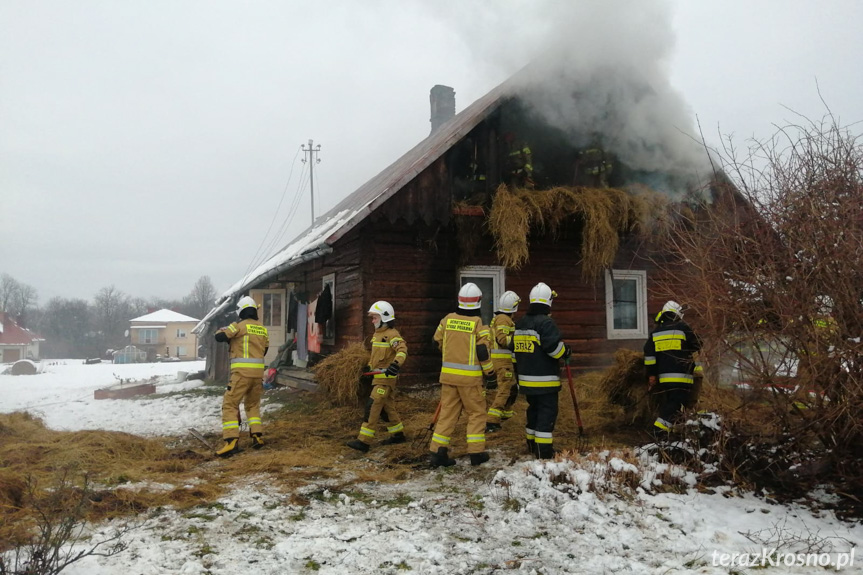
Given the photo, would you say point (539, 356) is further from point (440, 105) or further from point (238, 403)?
point (440, 105)

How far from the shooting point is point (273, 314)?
1550 cm

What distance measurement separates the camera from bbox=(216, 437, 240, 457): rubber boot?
6.49 metres

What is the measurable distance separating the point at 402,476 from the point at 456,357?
126 centimetres

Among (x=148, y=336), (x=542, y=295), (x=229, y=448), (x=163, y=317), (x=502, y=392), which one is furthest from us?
(x=163, y=317)

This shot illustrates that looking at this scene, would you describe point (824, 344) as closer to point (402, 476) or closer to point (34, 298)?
point (402, 476)

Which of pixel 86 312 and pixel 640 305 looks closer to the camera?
pixel 640 305

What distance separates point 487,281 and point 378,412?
4184 millimetres

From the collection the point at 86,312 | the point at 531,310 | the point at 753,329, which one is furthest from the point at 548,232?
the point at 86,312

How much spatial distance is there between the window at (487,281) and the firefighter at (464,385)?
4.03 m

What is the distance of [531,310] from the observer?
19.7 ft

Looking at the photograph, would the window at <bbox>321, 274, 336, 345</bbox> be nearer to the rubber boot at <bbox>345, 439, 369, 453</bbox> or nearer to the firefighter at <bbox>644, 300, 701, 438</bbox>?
the rubber boot at <bbox>345, 439, 369, 453</bbox>

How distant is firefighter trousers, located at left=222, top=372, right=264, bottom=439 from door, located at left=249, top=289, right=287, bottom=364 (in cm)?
799

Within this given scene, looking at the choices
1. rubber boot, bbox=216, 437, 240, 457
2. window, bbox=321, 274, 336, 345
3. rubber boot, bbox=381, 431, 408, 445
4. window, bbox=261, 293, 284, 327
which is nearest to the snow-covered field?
rubber boot, bbox=216, 437, 240, 457

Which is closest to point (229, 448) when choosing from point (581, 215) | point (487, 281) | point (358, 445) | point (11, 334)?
point (358, 445)
